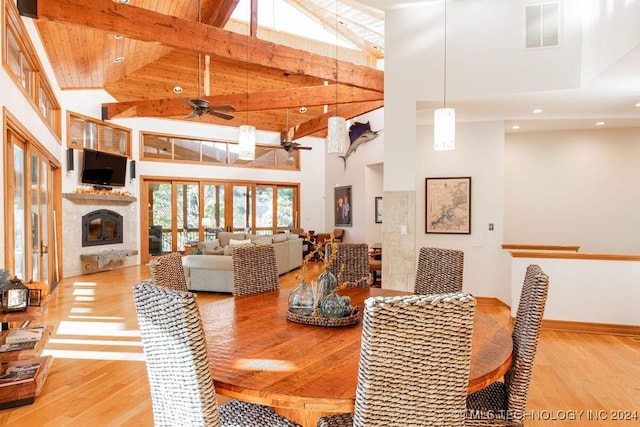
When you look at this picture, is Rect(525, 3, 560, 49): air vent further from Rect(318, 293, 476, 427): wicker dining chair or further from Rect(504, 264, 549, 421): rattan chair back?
Rect(318, 293, 476, 427): wicker dining chair

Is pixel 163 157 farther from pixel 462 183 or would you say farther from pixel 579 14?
pixel 579 14

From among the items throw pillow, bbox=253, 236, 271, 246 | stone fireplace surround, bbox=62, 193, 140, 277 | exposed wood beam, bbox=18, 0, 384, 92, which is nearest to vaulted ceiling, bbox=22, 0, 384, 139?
exposed wood beam, bbox=18, 0, 384, 92

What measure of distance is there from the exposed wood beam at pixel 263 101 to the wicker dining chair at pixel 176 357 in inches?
250

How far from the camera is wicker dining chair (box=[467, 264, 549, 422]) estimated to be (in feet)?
5.30

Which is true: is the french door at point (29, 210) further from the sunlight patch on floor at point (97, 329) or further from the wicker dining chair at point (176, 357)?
the wicker dining chair at point (176, 357)

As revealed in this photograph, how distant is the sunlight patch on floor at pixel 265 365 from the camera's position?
54.2 inches

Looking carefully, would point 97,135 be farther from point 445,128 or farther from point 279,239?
point 445,128

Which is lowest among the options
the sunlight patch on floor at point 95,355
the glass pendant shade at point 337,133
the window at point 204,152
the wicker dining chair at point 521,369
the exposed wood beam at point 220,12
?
the sunlight patch on floor at point 95,355

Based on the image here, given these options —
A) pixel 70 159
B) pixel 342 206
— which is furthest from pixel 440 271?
pixel 342 206

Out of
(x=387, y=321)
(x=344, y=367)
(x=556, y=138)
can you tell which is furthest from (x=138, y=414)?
(x=556, y=138)

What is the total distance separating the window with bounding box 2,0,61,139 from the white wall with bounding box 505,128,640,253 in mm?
6260

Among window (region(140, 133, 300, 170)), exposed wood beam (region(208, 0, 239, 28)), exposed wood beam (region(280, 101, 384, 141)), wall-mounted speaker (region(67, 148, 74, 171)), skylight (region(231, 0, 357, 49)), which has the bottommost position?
wall-mounted speaker (region(67, 148, 74, 171))

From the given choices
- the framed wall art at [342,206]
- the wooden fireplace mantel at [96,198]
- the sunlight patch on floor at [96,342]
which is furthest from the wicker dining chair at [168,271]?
the framed wall art at [342,206]

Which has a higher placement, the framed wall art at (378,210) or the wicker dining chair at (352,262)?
the framed wall art at (378,210)
